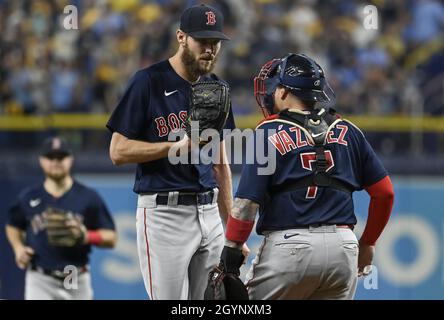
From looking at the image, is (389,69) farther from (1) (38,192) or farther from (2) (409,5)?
(1) (38,192)

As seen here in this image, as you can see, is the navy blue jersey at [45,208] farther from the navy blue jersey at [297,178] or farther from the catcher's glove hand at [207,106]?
the navy blue jersey at [297,178]

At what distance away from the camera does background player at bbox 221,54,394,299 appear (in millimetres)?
4738

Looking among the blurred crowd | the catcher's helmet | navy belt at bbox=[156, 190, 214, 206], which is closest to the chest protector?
the catcher's helmet

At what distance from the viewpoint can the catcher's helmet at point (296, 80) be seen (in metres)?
4.94

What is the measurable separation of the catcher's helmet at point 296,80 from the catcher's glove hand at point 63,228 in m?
3.87

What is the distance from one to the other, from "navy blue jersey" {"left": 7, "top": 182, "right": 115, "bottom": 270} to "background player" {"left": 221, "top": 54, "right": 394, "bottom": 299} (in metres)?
3.92

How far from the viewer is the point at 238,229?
15.6ft

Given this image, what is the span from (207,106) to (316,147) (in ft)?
2.19

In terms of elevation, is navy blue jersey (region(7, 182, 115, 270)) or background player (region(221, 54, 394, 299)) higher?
background player (region(221, 54, 394, 299))
